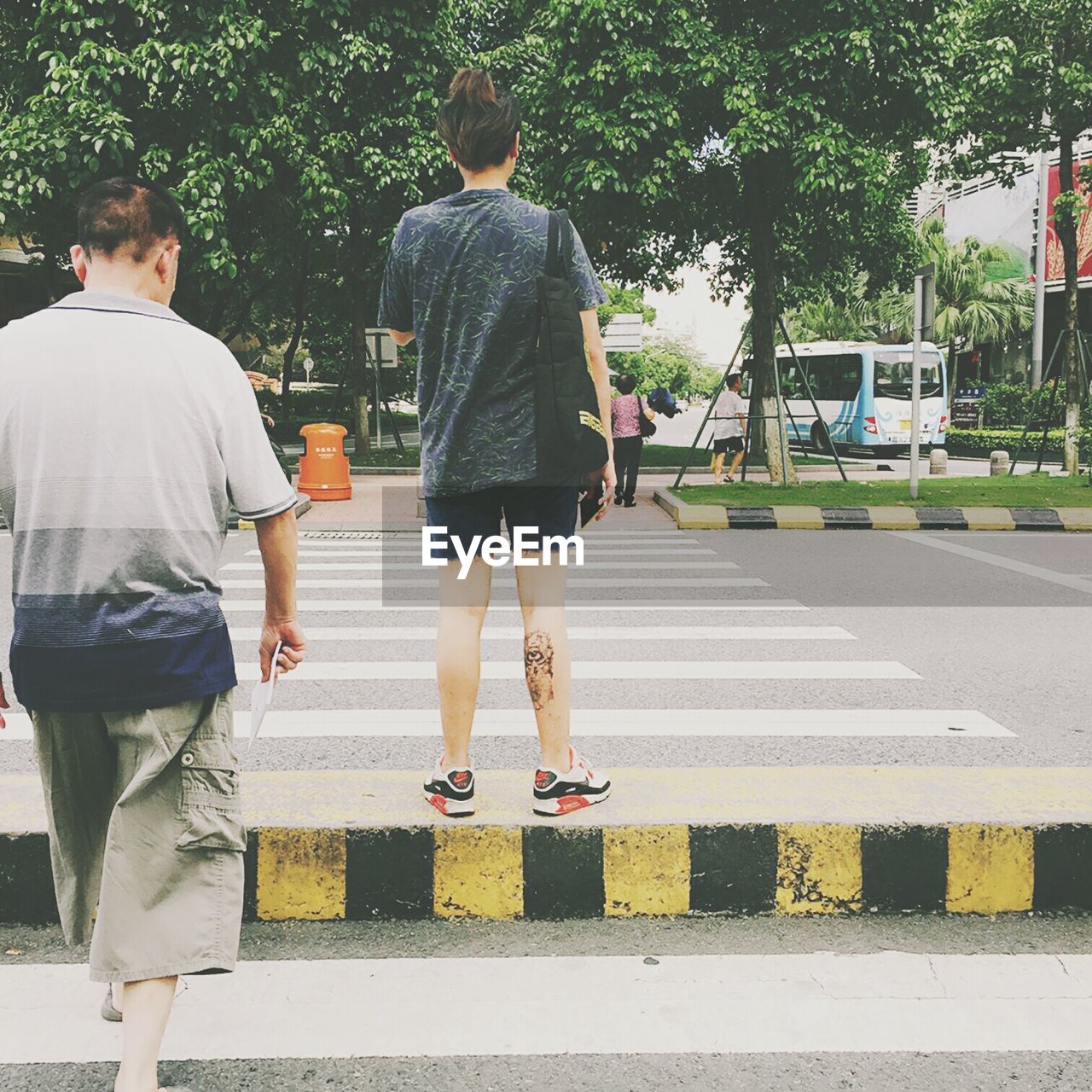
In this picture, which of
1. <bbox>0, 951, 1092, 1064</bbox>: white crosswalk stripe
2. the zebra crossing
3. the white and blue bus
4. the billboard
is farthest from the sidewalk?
the billboard

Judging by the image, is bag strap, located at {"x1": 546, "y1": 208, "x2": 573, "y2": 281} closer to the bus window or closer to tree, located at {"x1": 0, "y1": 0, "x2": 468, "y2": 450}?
tree, located at {"x1": 0, "y1": 0, "x2": 468, "y2": 450}

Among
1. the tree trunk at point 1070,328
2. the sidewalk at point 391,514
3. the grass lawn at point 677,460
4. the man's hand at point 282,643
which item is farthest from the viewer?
the grass lawn at point 677,460

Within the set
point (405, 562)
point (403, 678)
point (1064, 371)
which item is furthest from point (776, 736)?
point (1064, 371)

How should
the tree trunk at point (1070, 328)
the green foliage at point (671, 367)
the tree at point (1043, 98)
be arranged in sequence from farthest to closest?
the green foliage at point (671, 367), the tree trunk at point (1070, 328), the tree at point (1043, 98)

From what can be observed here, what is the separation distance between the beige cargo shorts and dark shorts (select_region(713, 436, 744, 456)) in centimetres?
1601

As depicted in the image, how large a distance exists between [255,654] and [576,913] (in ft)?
12.0

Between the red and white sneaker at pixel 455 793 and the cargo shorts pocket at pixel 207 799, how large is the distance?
1.03 m

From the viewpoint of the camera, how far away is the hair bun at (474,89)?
317 cm

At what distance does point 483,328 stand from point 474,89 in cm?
61

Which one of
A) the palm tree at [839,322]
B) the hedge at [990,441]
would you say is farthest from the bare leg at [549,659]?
the palm tree at [839,322]

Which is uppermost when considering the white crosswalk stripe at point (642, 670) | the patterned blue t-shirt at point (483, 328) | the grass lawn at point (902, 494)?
the patterned blue t-shirt at point (483, 328)

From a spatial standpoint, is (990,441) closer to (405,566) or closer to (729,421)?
(729,421)

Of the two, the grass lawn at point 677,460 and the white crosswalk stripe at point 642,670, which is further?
the grass lawn at point 677,460

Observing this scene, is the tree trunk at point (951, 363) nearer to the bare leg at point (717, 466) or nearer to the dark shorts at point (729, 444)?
the bare leg at point (717, 466)
